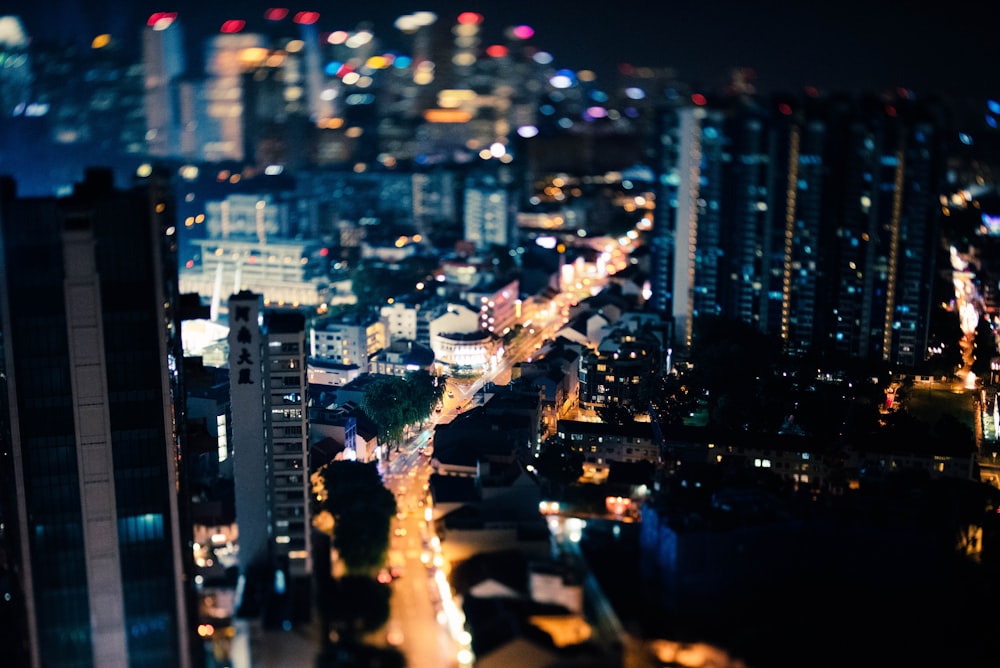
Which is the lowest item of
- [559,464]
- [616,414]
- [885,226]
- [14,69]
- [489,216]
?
[559,464]

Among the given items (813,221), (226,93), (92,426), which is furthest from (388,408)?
(226,93)

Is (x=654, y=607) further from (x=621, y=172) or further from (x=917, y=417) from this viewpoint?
(x=621, y=172)

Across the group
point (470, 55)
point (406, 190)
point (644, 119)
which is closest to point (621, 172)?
point (644, 119)

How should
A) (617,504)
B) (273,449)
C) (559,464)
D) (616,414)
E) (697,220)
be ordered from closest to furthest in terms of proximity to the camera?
(273,449) → (617,504) → (559,464) → (616,414) → (697,220)

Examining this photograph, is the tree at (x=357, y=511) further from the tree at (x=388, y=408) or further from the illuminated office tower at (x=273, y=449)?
the tree at (x=388, y=408)

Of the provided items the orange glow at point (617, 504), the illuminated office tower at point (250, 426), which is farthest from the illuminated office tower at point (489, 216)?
the illuminated office tower at point (250, 426)

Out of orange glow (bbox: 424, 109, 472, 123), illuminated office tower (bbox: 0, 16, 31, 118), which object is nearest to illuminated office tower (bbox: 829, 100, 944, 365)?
illuminated office tower (bbox: 0, 16, 31, 118)

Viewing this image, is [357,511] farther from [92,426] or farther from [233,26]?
[233,26]

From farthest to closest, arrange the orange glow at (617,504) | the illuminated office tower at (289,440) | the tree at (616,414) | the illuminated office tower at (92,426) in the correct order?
the tree at (616,414) → the orange glow at (617,504) → the illuminated office tower at (289,440) → the illuminated office tower at (92,426)
